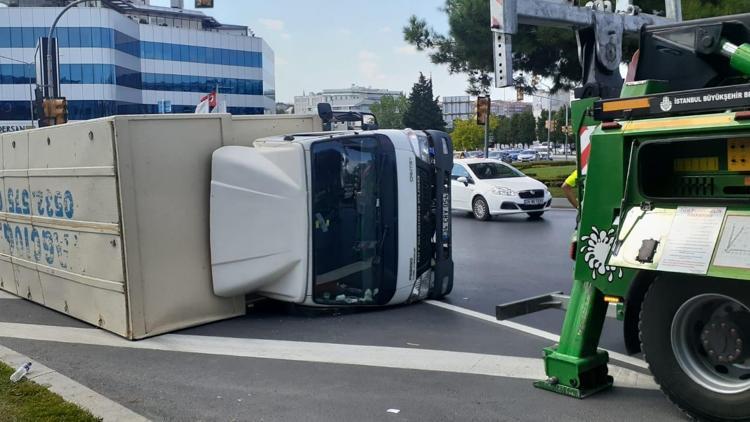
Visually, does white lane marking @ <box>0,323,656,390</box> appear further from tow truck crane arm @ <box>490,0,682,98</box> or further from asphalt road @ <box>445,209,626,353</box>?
tow truck crane arm @ <box>490,0,682,98</box>

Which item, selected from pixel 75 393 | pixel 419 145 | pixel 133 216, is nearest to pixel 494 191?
pixel 419 145

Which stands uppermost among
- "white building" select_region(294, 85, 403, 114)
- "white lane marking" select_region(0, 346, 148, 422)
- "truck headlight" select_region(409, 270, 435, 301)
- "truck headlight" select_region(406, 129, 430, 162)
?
"white building" select_region(294, 85, 403, 114)

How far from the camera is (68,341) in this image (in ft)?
22.2

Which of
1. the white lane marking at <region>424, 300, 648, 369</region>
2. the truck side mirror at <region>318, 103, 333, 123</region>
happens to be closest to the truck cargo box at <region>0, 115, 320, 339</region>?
the truck side mirror at <region>318, 103, 333, 123</region>

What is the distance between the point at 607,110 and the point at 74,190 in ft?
17.4

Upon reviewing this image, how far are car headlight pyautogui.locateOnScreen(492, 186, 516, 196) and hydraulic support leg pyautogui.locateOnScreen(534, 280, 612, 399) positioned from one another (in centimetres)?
1221

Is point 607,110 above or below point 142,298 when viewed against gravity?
above

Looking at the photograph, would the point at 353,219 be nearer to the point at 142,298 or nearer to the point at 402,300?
the point at 402,300

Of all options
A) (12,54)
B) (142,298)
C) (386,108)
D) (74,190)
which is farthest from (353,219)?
(386,108)

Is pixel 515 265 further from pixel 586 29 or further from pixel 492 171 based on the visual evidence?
pixel 492 171

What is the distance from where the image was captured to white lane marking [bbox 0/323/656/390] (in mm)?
5426

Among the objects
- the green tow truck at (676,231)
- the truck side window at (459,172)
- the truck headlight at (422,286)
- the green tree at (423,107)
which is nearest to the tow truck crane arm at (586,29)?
the green tow truck at (676,231)

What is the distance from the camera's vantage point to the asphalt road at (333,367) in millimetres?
4652

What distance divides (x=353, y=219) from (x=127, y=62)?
2945 inches
